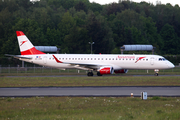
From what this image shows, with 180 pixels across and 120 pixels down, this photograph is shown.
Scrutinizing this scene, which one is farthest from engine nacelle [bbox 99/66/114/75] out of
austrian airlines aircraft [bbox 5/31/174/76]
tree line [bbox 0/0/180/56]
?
tree line [bbox 0/0/180/56]

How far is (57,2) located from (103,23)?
5414 cm

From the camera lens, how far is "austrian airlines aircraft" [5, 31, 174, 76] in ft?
140

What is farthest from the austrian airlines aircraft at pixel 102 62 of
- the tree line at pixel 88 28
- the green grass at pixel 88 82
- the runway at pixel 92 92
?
the tree line at pixel 88 28

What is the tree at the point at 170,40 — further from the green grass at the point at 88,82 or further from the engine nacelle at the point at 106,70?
the green grass at the point at 88,82

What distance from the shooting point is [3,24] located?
3772 inches

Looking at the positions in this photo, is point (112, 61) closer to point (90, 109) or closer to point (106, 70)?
point (106, 70)

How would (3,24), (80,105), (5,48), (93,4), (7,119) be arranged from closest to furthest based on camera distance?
(7,119), (80,105), (5,48), (3,24), (93,4)

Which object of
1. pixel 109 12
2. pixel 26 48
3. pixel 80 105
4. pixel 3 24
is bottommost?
pixel 80 105

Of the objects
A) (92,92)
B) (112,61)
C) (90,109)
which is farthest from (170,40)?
(90,109)

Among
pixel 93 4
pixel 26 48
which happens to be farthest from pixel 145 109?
pixel 93 4

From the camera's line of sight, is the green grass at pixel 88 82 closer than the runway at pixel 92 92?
No

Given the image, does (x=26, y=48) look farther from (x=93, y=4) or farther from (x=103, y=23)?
(x=93, y=4)

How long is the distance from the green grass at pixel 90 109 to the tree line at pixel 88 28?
6591 centimetres

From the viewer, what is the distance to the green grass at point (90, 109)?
12.9 m
